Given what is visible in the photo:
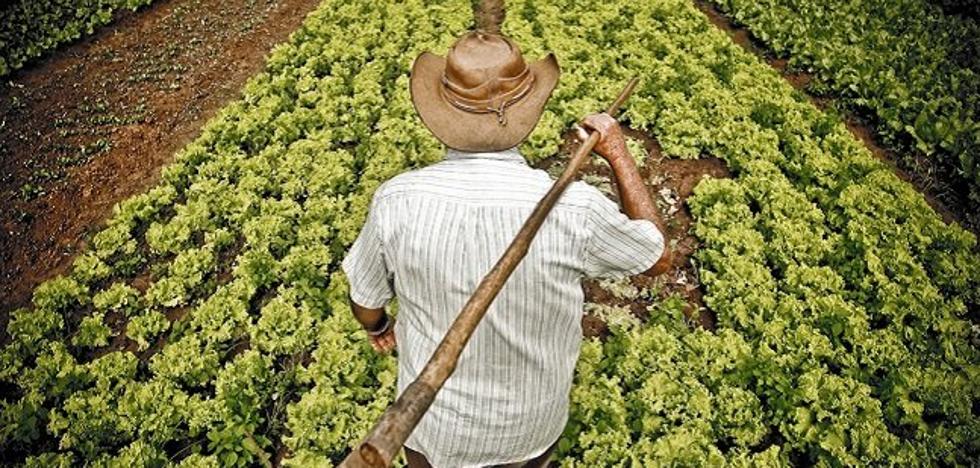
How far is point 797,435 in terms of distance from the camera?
4289 mm

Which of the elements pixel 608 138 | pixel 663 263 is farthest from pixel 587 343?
pixel 608 138

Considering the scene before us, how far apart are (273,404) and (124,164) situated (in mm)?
4130

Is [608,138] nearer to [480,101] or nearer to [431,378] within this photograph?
[480,101]

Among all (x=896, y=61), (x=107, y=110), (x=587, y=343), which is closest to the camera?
(x=587, y=343)

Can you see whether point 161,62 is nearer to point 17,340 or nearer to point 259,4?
point 259,4

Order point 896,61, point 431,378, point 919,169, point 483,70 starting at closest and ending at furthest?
point 431,378, point 483,70, point 919,169, point 896,61

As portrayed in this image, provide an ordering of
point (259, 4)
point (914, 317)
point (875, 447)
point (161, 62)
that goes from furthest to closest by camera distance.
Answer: point (259, 4)
point (161, 62)
point (914, 317)
point (875, 447)

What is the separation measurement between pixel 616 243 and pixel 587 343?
250 centimetres

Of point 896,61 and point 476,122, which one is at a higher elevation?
point 476,122

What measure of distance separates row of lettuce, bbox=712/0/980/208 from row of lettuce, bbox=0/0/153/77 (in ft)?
29.9

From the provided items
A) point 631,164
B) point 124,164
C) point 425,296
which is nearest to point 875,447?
point 631,164

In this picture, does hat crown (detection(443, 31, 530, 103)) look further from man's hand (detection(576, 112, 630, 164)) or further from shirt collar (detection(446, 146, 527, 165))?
man's hand (detection(576, 112, 630, 164))

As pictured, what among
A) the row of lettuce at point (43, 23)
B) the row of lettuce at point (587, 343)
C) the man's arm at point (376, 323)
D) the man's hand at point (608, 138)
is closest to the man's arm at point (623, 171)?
the man's hand at point (608, 138)

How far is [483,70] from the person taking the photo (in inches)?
93.4
